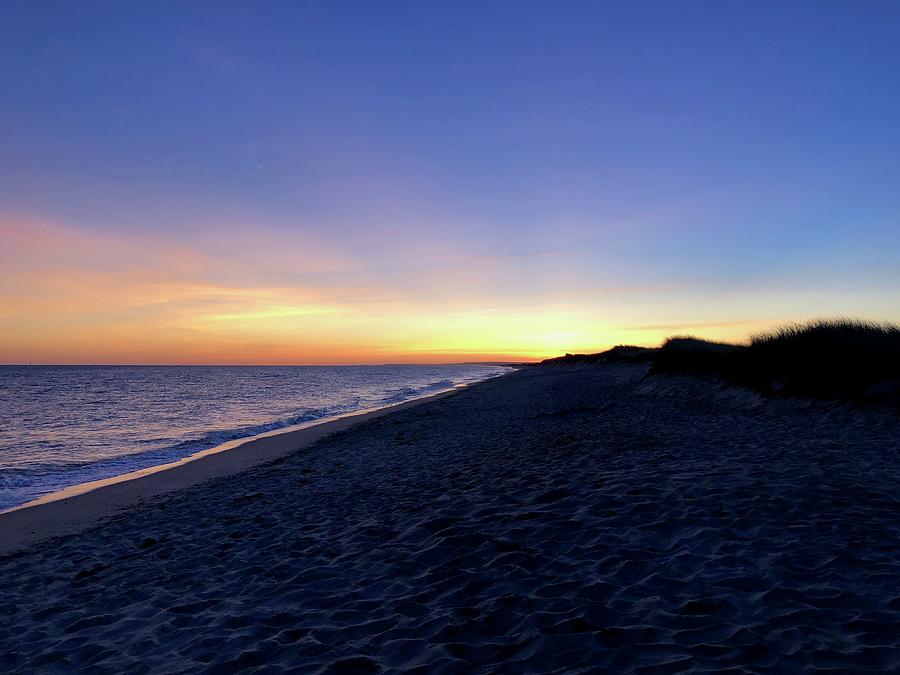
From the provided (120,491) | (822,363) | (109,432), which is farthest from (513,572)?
(109,432)

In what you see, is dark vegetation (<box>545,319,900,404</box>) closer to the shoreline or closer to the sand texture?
the sand texture

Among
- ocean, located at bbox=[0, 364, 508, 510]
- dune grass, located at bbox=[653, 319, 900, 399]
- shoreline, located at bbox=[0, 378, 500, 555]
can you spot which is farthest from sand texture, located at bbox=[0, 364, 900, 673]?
ocean, located at bbox=[0, 364, 508, 510]

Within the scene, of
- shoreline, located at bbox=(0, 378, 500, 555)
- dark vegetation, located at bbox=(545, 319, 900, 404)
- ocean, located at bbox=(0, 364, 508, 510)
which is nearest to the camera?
shoreline, located at bbox=(0, 378, 500, 555)

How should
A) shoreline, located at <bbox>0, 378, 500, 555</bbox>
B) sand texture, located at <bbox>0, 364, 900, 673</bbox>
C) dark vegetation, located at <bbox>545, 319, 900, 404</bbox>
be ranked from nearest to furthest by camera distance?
sand texture, located at <bbox>0, 364, 900, 673</bbox> → shoreline, located at <bbox>0, 378, 500, 555</bbox> → dark vegetation, located at <bbox>545, 319, 900, 404</bbox>

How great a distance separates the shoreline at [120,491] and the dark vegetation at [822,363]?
69.0 ft

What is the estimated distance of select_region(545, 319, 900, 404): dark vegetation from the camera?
60.1 ft

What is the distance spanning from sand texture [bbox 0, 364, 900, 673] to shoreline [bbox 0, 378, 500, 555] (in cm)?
123

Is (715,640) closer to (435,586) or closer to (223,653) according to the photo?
(435,586)

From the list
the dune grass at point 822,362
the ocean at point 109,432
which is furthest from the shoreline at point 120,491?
the dune grass at point 822,362

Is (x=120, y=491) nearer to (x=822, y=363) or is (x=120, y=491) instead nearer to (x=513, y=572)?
(x=513, y=572)

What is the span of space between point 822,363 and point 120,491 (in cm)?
2637

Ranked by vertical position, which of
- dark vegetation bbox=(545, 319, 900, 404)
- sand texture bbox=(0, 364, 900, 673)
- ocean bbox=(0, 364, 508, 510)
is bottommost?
ocean bbox=(0, 364, 508, 510)

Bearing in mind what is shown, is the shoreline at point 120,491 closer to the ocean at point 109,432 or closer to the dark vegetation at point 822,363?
the ocean at point 109,432

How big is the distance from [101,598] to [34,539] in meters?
6.05
